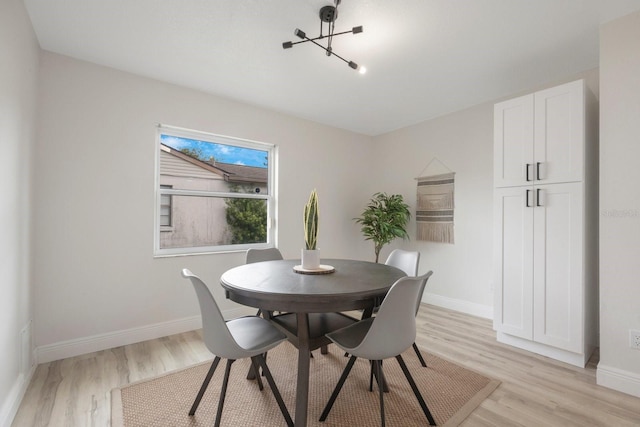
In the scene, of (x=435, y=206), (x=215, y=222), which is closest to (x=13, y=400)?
(x=215, y=222)

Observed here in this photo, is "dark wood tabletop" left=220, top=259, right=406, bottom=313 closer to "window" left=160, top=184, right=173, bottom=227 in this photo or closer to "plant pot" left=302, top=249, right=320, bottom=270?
"plant pot" left=302, top=249, right=320, bottom=270

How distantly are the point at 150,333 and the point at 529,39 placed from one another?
4.01 metres

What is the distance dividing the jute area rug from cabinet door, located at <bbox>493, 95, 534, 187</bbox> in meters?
1.70

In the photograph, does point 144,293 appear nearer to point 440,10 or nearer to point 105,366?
point 105,366

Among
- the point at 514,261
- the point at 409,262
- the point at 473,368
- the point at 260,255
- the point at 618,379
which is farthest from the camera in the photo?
the point at 260,255

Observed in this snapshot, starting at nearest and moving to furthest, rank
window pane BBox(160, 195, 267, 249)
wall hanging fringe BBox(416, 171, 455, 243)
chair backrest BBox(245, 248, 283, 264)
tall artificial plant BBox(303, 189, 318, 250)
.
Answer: tall artificial plant BBox(303, 189, 318, 250) → chair backrest BBox(245, 248, 283, 264) → window pane BBox(160, 195, 267, 249) → wall hanging fringe BBox(416, 171, 455, 243)

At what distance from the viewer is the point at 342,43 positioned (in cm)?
223

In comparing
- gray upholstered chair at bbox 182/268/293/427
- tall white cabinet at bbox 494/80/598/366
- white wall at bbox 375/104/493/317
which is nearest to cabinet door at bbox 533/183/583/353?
tall white cabinet at bbox 494/80/598/366

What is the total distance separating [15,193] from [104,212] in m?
0.76

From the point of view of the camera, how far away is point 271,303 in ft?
4.82

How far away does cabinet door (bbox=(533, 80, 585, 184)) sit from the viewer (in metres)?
2.23

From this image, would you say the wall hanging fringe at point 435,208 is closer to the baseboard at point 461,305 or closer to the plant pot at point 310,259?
the baseboard at point 461,305

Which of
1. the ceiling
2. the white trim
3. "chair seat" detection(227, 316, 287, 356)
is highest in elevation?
the ceiling

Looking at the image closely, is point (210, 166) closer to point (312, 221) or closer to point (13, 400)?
point (312, 221)
